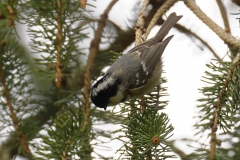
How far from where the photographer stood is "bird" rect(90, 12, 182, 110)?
2195 millimetres

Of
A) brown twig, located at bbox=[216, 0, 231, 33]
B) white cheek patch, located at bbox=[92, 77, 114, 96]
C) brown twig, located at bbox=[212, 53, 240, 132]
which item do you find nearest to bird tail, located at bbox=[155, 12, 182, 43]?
brown twig, located at bbox=[216, 0, 231, 33]

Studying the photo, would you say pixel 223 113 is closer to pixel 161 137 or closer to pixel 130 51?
pixel 161 137

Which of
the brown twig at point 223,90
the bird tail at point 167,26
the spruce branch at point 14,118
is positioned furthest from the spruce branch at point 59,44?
the brown twig at point 223,90

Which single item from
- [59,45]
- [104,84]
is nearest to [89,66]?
[104,84]

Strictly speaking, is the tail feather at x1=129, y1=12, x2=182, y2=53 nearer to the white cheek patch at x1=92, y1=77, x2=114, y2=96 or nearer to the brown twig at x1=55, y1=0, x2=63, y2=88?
the white cheek patch at x1=92, y1=77, x2=114, y2=96

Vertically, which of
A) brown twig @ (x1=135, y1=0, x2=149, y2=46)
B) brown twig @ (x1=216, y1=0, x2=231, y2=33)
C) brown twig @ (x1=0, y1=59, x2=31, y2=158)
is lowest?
brown twig @ (x1=0, y1=59, x2=31, y2=158)

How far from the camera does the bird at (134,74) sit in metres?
2.20

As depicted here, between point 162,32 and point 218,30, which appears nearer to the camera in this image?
point 218,30

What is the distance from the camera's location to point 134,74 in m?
2.49

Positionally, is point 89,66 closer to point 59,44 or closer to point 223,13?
point 59,44

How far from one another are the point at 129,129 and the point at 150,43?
0.78m

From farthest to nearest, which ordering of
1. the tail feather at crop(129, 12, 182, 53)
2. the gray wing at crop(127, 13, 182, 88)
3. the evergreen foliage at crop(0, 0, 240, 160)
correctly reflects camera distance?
the gray wing at crop(127, 13, 182, 88) → the tail feather at crop(129, 12, 182, 53) → the evergreen foliage at crop(0, 0, 240, 160)

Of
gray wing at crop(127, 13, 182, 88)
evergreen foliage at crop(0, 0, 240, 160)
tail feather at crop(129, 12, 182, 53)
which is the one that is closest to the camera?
evergreen foliage at crop(0, 0, 240, 160)

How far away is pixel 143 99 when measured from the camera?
7.01 ft
